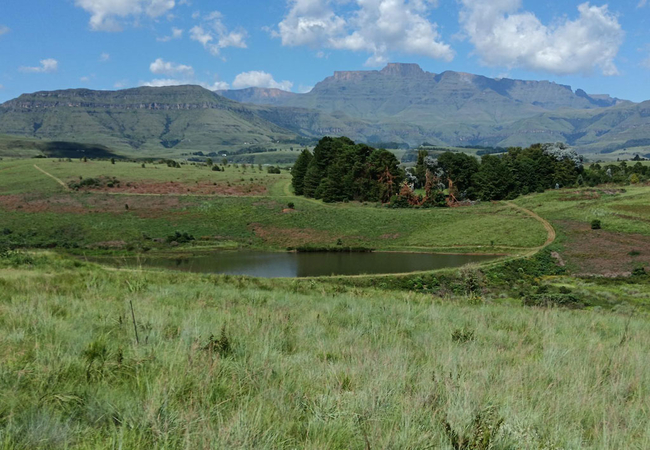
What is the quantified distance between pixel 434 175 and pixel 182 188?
5326 centimetres

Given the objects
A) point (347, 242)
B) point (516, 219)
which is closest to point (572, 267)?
point (516, 219)

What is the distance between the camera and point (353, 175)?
8444cm

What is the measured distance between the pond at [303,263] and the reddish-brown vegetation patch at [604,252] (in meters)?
8.97

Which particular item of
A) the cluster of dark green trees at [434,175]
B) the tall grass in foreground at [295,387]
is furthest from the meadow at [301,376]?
the cluster of dark green trees at [434,175]

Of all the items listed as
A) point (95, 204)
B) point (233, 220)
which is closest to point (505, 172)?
point (233, 220)

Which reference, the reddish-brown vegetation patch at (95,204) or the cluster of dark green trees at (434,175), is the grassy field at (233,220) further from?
the cluster of dark green trees at (434,175)

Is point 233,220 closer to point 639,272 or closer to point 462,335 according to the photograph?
point 639,272

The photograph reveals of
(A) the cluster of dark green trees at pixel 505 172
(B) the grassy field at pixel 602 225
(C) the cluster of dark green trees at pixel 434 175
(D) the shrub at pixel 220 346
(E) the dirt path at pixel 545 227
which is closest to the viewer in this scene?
(D) the shrub at pixel 220 346

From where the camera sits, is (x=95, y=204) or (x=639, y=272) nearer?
(x=639, y=272)

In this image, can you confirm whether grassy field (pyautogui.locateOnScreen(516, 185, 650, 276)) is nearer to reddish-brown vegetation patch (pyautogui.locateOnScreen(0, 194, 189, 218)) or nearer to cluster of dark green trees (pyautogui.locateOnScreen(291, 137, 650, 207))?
cluster of dark green trees (pyautogui.locateOnScreen(291, 137, 650, 207))

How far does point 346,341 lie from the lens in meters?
6.16

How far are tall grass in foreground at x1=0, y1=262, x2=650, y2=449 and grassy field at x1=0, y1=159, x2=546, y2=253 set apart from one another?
1884 inches

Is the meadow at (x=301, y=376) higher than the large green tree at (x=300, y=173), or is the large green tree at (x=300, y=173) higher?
the large green tree at (x=300, y=173)

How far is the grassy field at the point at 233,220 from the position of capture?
58.2 metres
